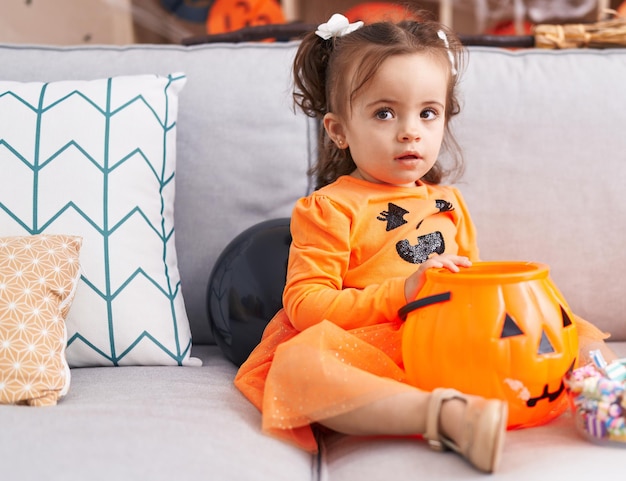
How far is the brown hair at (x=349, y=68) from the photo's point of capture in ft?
4.13

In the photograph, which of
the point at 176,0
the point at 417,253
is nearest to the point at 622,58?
the point at 417,253

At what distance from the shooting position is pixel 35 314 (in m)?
1.15

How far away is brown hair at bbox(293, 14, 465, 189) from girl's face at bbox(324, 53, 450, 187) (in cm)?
2

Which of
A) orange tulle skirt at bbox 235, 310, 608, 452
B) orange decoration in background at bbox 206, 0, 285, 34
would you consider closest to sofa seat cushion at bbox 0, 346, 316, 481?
orange tulle skirt at bbox 235, 310, 608, 452

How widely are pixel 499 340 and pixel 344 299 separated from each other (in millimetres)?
296

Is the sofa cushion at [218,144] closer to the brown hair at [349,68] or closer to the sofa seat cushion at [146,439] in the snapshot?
the brown hair at [349,68]

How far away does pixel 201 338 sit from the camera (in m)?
1.53

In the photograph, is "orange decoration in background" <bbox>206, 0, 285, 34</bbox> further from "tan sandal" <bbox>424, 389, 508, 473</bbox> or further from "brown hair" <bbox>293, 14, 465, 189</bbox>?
"tan sandal" <bbox>424, 389, 508, 473</bbox>

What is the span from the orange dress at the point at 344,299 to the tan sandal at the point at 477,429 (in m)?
0.07

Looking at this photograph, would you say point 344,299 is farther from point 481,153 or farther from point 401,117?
point 481,153

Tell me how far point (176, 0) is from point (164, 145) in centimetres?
205

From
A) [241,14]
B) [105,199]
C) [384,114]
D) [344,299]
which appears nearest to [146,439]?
[344,299]

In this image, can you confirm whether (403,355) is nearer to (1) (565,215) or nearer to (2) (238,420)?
(2) (238,420)

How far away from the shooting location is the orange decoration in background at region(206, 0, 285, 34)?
313 centimetres
